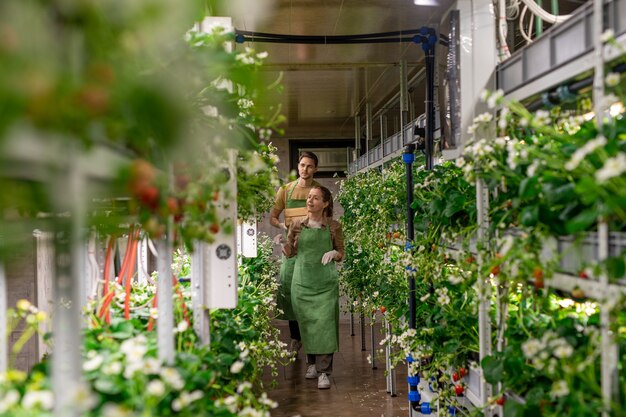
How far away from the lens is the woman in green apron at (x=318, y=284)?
251 inches

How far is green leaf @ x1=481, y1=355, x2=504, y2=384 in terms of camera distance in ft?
8.17

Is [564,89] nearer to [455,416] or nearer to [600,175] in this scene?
[600,175]

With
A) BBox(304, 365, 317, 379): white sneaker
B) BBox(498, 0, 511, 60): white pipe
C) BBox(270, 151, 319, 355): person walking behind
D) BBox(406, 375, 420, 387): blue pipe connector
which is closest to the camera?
BBox(498, 0, 511, 60): white pipe

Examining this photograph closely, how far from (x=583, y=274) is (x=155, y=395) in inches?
43.4

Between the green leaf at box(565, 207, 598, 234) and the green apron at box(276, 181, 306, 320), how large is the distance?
5.30 m

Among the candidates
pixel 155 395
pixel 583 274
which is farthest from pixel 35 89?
pixel 583 274

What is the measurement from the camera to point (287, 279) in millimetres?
7113

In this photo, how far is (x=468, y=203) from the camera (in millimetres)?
3219

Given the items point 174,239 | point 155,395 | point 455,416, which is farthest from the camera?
point 455,416

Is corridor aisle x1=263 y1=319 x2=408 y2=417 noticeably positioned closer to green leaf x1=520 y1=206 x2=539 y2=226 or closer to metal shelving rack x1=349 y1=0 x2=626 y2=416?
metal shelving rack x1=349 y1=0 x2=626 y2=416

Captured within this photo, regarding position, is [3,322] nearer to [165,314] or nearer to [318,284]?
[165,314]

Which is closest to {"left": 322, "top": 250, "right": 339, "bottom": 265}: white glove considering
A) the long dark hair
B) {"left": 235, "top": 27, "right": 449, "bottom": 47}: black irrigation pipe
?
the long dark hair

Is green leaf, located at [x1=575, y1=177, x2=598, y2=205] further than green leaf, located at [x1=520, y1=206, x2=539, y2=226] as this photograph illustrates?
No

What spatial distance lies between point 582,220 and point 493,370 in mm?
848
